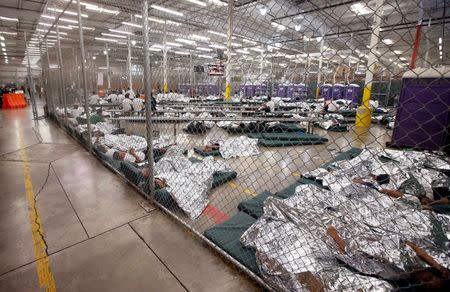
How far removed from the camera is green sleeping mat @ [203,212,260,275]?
2.19m

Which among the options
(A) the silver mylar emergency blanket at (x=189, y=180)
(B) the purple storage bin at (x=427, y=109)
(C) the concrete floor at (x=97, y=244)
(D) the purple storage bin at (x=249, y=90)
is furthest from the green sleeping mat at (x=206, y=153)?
(D) the purple storage bin at (x=249, y=90)

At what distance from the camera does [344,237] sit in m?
2.29

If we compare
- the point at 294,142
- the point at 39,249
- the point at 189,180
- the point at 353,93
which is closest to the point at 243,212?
the point at 189,180

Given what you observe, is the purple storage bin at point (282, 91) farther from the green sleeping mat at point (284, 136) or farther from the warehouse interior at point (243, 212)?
the warehouse interior at point (243, 212)

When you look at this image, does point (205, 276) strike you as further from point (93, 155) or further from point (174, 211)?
point (93, 155)

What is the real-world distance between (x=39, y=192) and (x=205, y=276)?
3.01m

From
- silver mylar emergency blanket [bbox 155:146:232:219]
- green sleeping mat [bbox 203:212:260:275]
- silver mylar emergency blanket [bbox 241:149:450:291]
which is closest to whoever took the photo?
silver mylar emergency blanket [bbox 241:149:450:291]

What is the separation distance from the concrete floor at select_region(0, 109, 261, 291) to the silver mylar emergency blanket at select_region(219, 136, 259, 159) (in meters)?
2.45

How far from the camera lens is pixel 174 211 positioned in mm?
3135

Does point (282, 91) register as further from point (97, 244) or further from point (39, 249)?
point (39, 249)

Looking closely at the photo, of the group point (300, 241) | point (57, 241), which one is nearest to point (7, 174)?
point (57, 241)

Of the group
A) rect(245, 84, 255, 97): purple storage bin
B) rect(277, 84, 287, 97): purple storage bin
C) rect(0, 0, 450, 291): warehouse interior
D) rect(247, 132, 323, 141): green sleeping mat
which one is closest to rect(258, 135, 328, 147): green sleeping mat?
rect(247, 132, 323, 141): green sleeping mat

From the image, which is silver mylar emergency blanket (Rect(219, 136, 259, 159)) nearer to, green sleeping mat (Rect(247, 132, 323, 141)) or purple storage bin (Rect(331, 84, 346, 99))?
green sleeping mat (Rect(247, 132, 323, 141))

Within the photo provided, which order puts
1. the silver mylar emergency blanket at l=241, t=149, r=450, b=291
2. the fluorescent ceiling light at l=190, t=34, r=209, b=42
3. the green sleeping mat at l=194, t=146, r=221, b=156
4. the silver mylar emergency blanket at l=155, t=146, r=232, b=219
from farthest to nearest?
the fluorescent ceiling light at l=190, t=34, r=209, b=42, the green sleeping mat at l=194, t=146, r=221, b=156, the silver mylar emergency blanket at l=155, t=146, r=232, b=219, the silver mylar emergency blanket at l=241, t=149, r=450, b=291
